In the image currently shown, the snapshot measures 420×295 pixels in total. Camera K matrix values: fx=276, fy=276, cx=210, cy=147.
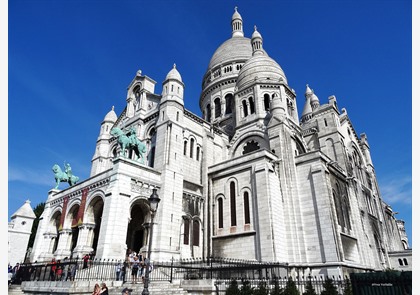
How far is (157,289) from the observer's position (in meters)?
13.1

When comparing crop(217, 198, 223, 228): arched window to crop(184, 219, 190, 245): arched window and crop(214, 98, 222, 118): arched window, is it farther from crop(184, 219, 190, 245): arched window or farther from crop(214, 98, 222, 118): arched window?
crop(214, 98, 222, 118): arched window

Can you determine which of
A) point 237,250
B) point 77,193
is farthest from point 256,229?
point 77,193

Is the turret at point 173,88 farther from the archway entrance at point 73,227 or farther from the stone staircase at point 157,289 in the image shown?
the stone staircase at point 157,289

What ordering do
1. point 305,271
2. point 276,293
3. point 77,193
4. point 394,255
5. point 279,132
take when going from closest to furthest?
point 276,293 < point 305,271 < point 77,193 < point 279,132 < point 394,255

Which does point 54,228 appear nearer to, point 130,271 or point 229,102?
point 130,271

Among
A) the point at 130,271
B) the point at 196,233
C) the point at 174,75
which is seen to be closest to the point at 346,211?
the point at 196,233

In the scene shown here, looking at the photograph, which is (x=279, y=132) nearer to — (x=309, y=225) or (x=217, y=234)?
(x=309, y=225)

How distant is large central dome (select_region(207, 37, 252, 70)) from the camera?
1708 inches

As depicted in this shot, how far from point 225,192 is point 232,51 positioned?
1117 inches

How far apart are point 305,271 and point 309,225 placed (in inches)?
126

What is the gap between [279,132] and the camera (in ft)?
79.0

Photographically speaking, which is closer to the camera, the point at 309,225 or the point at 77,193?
the point at 309,225

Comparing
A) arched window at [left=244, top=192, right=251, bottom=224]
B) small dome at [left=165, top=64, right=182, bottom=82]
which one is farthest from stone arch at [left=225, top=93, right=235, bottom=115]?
arched window at [left=244, top=192, right=251, bottom=224]

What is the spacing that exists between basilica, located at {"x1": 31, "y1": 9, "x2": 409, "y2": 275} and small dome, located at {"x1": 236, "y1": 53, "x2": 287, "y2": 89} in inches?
6.2
